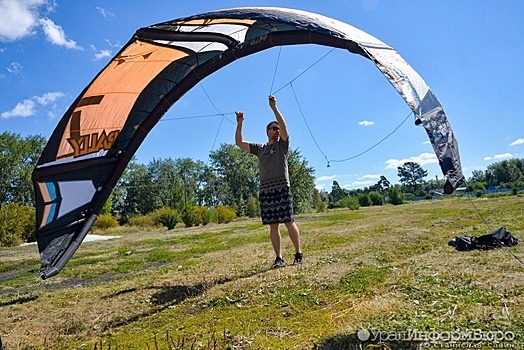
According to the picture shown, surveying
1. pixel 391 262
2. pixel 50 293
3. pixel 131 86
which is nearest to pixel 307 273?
pixel 391 262

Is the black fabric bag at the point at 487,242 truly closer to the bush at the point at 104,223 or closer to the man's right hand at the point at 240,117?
the man's right hand at the point at 240,117

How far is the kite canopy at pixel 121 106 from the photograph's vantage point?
14.3 ft

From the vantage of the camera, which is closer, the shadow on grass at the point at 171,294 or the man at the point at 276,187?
the shadow on grass at the point at 171,294

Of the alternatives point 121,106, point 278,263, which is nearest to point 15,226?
point 121,106

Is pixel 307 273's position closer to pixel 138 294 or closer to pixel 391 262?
pixel 391 262

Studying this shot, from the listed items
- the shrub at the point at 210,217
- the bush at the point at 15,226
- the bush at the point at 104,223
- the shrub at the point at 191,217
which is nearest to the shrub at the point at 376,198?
the shrub at the point at 210,217

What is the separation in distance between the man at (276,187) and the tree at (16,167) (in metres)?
46.4

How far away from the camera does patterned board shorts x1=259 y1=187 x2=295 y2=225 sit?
14.2 ft

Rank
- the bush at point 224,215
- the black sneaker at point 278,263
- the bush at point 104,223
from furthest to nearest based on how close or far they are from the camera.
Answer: the bush at point 224,215 → the bush at point 104,223 → the black sneaker at point 278,263

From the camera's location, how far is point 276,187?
4402 millimetres

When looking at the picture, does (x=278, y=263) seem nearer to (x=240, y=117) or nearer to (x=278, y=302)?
(x=278, y=302)

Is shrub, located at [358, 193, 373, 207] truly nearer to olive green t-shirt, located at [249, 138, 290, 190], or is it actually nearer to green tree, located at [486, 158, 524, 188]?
green tree, located at [486, 158, 524, 188]

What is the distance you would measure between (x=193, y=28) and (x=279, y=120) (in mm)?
1569

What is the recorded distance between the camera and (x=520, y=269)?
3215 millimetres
